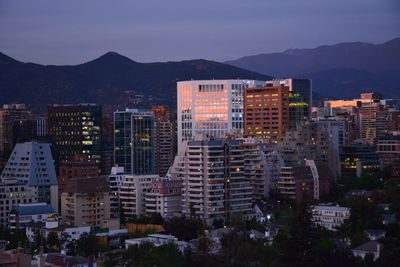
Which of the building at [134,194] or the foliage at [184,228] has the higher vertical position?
the building at [134,194]

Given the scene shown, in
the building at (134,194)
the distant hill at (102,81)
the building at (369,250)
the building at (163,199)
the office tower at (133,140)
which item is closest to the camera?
the building at (369,250)

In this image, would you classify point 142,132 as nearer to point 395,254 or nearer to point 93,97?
point 395,254

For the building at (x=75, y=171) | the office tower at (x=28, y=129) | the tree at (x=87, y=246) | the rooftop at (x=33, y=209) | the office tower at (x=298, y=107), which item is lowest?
the tree at (x=87, y=246)

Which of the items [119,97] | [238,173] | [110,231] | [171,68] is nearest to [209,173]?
[238,173]

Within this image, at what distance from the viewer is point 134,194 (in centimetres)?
3819

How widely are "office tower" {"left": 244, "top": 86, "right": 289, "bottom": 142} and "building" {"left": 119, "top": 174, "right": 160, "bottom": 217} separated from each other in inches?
726

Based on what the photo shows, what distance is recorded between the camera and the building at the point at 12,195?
35.9 m

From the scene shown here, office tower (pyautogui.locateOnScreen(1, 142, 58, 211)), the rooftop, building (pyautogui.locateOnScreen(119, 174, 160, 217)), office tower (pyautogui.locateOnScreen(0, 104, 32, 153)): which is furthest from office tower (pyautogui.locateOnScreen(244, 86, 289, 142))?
the rooftop

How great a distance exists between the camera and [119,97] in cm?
9450

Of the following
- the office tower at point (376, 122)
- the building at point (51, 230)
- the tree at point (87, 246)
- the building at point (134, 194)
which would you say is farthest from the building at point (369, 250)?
the office tower at point (376, 122)

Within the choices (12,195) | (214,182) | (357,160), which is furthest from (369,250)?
(357,160)

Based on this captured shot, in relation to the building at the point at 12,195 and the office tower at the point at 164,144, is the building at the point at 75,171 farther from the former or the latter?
the office tower at the point at 164,144

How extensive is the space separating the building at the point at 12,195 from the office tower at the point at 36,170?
2.08 feet

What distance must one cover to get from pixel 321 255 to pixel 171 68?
3090 inches
